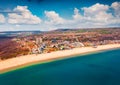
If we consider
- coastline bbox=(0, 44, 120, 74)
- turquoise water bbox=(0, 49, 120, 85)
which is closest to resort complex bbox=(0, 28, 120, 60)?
coastline bbox=(0, 44, 120, 74)

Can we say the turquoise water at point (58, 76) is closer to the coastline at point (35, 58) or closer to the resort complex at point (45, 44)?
the coastline at point (35, 58)

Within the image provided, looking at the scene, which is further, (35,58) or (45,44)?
(45,44)

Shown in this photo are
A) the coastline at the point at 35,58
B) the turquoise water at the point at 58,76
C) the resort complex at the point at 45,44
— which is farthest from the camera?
the resort complex at the point at 45,44

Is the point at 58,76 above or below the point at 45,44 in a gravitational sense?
below

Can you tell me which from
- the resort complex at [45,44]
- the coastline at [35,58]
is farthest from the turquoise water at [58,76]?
the resort complex at [45,44]

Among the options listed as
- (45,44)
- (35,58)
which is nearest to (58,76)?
(35,58)

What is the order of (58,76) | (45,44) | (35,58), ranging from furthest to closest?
(45,44) → (35,58) → (58,76)

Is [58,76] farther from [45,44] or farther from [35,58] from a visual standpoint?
[45,44]

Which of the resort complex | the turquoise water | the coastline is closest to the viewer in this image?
the turquoise water

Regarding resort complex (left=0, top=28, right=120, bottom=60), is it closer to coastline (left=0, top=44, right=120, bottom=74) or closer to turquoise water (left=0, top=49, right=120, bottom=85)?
coastline (left=0, top=44, right=120, bottom=74)

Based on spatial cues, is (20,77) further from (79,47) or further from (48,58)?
(79,47)

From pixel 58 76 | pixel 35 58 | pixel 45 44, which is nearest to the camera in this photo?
pixel 58 76
